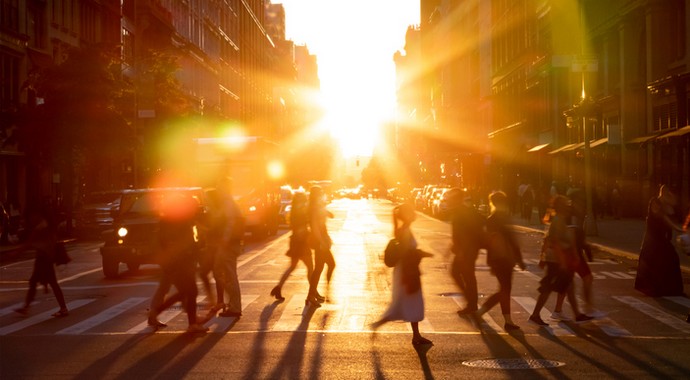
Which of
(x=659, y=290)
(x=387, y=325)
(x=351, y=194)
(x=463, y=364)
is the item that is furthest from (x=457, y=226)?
(x=351, y=194)

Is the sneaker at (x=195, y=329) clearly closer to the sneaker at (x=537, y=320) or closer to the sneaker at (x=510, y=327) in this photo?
the sneaker at (x=510, y=327)

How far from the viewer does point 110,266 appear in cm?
2184

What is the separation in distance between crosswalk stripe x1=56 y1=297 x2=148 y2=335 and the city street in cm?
3

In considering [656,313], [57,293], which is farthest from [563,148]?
[57,293]

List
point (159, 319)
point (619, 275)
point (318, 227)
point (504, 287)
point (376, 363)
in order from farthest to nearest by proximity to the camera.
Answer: point (619, 275)
point (318, 227)
point (159, 319)
point (504, 287)
point (376, 363)

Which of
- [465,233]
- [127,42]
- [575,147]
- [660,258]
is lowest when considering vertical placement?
[660,258]

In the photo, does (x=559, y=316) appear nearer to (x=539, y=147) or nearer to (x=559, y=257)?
(x=559, y=257)

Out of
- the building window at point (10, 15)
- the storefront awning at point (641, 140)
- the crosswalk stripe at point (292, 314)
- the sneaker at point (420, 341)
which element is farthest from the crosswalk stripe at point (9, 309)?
the building window at point (10, 15)

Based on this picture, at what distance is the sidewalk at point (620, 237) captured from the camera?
2617 cm

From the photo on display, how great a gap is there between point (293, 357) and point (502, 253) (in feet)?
11.9

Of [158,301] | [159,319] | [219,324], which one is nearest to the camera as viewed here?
[158,301]

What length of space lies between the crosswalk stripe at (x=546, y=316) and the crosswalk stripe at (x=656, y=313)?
4.59 feet

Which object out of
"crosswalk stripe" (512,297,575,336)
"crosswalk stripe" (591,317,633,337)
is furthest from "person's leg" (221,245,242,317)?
"crosswalk stripe" (591,317,633,337)

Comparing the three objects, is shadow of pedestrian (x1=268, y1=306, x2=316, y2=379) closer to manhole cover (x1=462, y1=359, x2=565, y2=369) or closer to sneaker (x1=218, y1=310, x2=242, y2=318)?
sneaker (x1=218, y1=310, x2=242, y2=318)
